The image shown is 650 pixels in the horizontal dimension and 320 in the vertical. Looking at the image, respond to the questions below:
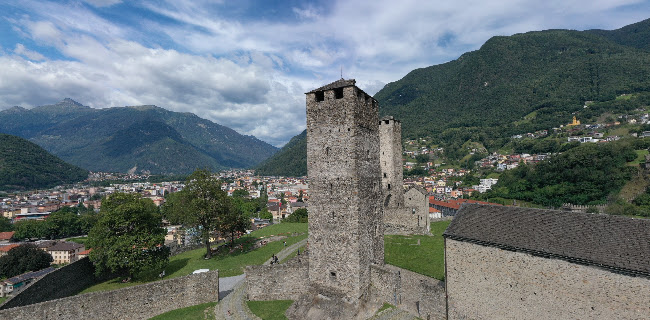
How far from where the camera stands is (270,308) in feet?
55.6

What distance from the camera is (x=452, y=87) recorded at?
19938cm

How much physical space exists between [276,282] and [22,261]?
135 feet

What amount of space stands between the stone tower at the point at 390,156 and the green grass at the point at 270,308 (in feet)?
62.3

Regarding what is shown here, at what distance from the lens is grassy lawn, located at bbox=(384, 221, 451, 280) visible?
21.5 m

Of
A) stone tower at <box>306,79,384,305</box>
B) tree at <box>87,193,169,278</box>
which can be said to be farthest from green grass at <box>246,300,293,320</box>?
tree at <box>87,193,169,278</box>

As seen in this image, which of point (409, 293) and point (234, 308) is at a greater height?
point (409, 293)

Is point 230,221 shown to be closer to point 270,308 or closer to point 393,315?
point 270,308

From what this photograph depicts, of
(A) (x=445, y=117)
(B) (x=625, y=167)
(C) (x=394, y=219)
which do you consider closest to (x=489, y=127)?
(A) (x=445, y=117)

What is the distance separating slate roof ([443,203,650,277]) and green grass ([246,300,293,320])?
10243mm

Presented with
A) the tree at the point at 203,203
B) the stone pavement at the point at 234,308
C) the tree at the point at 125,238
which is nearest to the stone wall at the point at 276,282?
the stone pavement at the point at 234,308

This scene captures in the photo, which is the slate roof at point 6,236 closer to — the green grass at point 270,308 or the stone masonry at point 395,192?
the green grass at point 270,308

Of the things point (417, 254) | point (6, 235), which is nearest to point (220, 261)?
point (417, 254)

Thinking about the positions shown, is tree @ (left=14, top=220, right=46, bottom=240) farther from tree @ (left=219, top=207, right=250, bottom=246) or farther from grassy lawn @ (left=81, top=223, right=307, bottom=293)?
tree @ (left=219, top=207, right=250, bottom=246)

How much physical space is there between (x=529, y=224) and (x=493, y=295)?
149 inches
